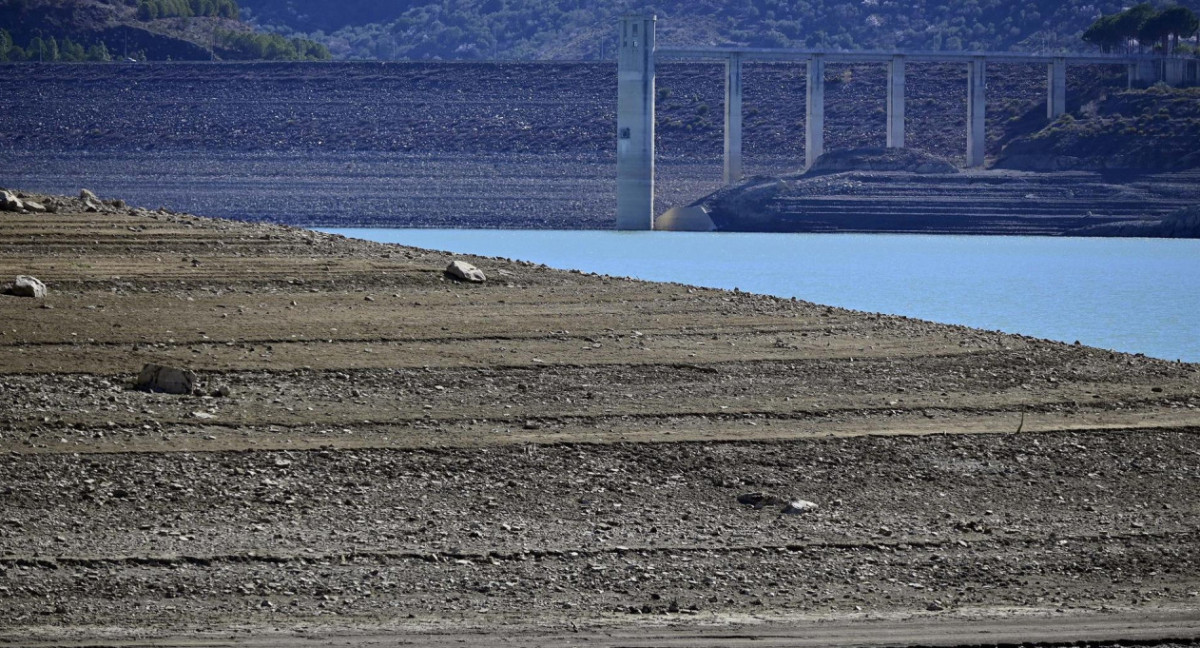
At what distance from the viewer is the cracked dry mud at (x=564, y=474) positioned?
8414 mm

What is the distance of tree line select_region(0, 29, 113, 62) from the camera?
89.4 meters

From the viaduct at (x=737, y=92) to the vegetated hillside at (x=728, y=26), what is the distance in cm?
1727

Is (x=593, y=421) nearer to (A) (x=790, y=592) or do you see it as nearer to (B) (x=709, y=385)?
(B) (x=709, y=385)

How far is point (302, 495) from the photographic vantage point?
10367 millimetres

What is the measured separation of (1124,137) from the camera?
65.8m

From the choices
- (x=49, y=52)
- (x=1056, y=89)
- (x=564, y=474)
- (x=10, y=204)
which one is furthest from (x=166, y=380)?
(x=49, y=52)

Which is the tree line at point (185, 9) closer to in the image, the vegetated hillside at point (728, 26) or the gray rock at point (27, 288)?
the vegetated hillside at point (728, 26)

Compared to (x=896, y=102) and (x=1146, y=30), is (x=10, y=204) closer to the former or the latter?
(x=896, y=102)

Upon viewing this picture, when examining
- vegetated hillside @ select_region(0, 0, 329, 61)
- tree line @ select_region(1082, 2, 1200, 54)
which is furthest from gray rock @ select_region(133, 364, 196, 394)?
vegetated hillside @ select_region(0, 0, 329, 61)

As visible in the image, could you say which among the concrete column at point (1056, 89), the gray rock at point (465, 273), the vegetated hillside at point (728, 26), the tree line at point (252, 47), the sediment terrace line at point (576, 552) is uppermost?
the vegetated hillside at point (728, 26)

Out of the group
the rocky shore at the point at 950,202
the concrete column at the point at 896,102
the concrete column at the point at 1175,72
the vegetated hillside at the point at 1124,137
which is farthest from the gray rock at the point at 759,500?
the concrete column at the point at 1175,72

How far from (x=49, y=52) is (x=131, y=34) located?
5.88 meters

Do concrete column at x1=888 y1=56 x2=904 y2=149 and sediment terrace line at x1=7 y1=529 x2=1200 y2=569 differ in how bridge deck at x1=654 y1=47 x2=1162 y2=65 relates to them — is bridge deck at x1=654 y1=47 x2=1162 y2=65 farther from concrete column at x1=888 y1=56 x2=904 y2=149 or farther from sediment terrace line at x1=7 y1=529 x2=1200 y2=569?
sediment terrace line at x1=7 y1=529 x2=1200 y2=569

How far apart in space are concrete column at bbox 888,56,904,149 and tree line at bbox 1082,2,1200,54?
12.2m
